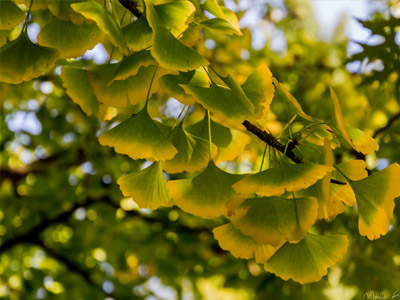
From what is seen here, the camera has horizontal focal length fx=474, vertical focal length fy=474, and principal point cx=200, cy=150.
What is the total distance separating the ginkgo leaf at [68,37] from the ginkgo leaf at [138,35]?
0.50ft

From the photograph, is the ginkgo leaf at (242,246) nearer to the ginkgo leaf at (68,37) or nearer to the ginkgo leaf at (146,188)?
the ginkgo leaf at (146,188)

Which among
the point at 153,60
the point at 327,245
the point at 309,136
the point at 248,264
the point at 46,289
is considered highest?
the point at 153,60

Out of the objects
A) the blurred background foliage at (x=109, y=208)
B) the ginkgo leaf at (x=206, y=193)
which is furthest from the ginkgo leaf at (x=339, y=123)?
the blurred background foliage at (x=109, y=208)

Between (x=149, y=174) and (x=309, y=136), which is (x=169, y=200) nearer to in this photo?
(x=149, y=174)

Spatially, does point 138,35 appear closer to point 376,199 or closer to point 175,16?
point 175,16

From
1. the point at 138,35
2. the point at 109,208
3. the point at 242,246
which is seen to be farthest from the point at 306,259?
the point at 109,208

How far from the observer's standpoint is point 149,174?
0.79 m

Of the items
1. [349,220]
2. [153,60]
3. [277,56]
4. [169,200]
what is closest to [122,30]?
[153,60]

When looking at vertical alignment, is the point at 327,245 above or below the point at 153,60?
below

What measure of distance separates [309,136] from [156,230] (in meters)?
1.69

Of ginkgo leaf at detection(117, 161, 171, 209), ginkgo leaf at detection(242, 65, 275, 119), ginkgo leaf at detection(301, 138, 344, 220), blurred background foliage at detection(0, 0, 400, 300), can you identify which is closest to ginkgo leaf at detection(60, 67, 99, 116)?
ginkgo leaf at detection(117, 161, 171, 209)

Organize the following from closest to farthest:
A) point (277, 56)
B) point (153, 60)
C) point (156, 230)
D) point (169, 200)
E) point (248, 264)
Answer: point (153, 60) → point (169, 200) → point (248, 264) → point (156, 230) → point (277, 56)

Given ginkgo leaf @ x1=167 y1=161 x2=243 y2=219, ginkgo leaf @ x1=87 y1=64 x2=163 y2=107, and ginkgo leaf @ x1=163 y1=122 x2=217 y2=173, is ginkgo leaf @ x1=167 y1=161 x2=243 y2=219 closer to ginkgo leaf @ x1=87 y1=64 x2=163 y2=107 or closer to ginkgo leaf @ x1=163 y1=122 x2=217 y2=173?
ginkgo leaf @ x1=163 y1=122 x2=217 y2=173

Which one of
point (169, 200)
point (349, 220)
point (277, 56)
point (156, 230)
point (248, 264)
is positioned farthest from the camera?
point (277, 56)
